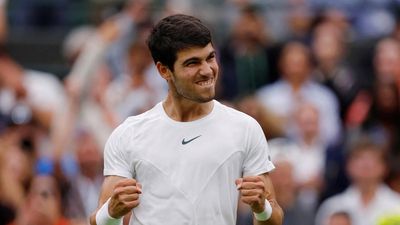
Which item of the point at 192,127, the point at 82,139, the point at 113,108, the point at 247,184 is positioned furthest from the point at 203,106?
the point at 113,108

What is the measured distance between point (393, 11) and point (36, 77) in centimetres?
437

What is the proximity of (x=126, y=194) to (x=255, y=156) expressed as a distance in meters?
0.70

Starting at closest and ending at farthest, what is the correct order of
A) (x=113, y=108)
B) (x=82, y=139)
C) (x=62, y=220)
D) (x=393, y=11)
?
(x=62, y=220)
(x=82, y=139)
(x=113, y=108)
(x=393, y=11)

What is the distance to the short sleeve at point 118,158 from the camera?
6.61 m

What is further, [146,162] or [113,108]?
[113,108]

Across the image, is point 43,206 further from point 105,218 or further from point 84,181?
point 105,218

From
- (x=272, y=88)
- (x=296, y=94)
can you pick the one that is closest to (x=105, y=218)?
(x=296, y=94)

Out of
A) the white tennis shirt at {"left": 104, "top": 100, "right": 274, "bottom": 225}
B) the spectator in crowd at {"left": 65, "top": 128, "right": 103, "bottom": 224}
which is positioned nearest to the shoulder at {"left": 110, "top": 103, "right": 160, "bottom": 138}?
the white tennis shirt at {"left": 104, "top": 100, "right": 274, "bottom": 225}

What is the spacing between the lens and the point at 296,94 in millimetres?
12828

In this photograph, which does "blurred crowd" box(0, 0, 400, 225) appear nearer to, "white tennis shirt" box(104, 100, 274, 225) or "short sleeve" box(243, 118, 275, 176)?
"white tennis shirt" box(104, 100, 274, 225)

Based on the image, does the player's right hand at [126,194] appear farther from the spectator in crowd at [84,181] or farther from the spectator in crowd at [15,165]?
the spectator in crowd at [15,165]

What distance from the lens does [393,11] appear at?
597 inches

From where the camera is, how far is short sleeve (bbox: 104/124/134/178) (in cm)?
661

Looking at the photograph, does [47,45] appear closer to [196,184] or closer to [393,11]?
[393,11]
